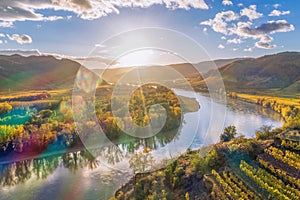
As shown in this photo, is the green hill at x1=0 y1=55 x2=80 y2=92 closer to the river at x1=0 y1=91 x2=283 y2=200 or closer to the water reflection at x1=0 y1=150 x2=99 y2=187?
the water reflection at x1=0 y1=150 x2=99 y2=187

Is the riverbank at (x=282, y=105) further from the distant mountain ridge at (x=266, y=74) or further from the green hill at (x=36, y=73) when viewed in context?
the green hill at (x=36, y=73)

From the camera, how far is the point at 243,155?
1920 centimetres

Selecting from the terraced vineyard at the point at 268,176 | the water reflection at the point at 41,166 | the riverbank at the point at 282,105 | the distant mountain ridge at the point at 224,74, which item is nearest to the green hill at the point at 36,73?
the distant mountain ridge at the point at 224,74

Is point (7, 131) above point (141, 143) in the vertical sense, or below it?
above

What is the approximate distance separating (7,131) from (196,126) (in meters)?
24.7

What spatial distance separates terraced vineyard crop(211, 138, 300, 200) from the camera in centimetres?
1436

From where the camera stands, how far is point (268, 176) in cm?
1608

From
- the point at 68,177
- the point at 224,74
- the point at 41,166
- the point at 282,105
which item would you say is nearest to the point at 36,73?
the point at 224,74

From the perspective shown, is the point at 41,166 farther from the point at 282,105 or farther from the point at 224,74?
the point at 224,74

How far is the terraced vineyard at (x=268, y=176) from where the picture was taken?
14.4 meters

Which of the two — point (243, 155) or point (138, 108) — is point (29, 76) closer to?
point (138, 108)

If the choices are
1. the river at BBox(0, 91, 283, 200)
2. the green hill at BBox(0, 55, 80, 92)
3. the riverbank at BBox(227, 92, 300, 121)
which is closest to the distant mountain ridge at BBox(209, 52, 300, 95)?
the riverbank at BBox(227, 92, 300, 121)

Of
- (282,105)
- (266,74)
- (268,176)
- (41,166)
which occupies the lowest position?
(41,166)

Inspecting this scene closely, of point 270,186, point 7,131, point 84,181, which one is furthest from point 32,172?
point 270,186
